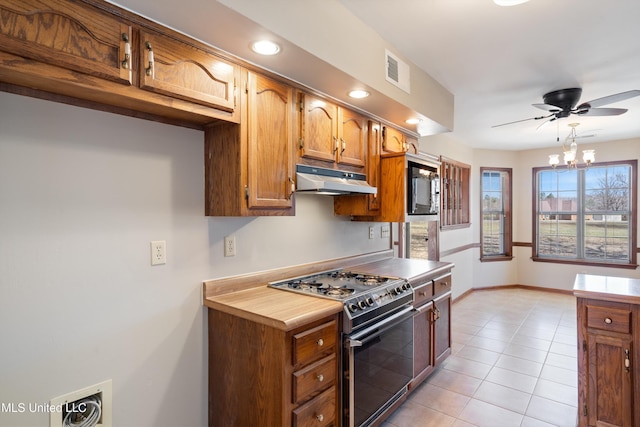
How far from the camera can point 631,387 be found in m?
1.94

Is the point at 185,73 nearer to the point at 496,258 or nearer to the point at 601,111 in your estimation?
the point at 601,111

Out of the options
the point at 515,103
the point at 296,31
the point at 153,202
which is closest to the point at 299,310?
the point at 153,202

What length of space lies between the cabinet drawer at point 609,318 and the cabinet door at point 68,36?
8.99 ft

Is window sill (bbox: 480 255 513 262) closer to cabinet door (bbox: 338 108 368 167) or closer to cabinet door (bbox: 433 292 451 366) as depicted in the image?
cabinet door (bbox: 433 292 451 366)

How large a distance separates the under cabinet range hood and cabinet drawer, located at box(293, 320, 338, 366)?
774 mm

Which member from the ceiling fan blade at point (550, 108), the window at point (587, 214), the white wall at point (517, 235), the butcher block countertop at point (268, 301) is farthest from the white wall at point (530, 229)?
the butcher block countertop at point (268, 301)

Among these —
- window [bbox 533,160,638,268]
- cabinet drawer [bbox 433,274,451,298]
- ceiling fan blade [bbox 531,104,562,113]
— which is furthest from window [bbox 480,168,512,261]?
cabinet drawer [bbox 433,274,451,298]

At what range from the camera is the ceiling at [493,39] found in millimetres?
1473

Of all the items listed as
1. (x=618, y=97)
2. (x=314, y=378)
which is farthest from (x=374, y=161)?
(x=618, y=97)

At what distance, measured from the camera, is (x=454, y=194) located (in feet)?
17.1

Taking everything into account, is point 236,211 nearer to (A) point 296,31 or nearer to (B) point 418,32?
(A) point 296,31

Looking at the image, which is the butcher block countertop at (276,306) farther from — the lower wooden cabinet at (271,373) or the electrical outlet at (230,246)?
the electrical outlet at (230,246)

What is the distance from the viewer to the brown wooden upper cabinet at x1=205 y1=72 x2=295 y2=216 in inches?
68.7

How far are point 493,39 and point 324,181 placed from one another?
1451 mm
